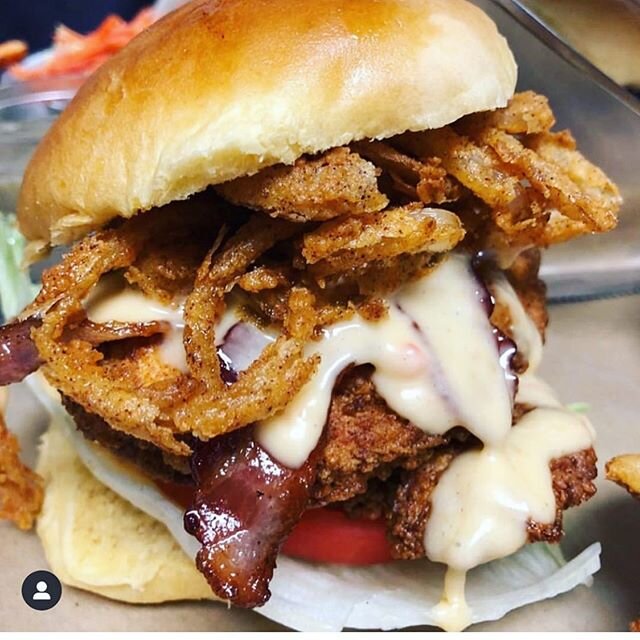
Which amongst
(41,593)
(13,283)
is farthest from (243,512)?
(13,283)

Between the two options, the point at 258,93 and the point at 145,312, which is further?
the point at 145,312

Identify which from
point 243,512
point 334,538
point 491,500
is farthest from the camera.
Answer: point 334,538

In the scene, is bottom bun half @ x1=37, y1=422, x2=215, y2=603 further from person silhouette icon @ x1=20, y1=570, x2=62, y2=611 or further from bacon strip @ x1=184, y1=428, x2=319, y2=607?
bacon strip @ x1=184, y1=428, x2=319, y2=607

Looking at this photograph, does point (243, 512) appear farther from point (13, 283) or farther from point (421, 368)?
point (13, 283)

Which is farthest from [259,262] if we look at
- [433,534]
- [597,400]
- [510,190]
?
[597,400]

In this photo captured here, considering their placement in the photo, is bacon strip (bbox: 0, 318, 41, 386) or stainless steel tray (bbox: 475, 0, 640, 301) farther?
stainless steel tray (bbox: 475, 0, 640, 301)

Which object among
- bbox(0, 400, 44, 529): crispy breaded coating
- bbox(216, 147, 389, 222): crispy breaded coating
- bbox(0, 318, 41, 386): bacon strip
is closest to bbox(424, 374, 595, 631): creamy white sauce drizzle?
bbox(216, 147, 389, 222): crispy breaded coating

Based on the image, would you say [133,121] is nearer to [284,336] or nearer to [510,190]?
[284,336]

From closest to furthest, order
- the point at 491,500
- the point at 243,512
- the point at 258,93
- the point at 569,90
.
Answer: the point at 258,93
the point at 243,512
the point at 491,500
the point at 569,90
